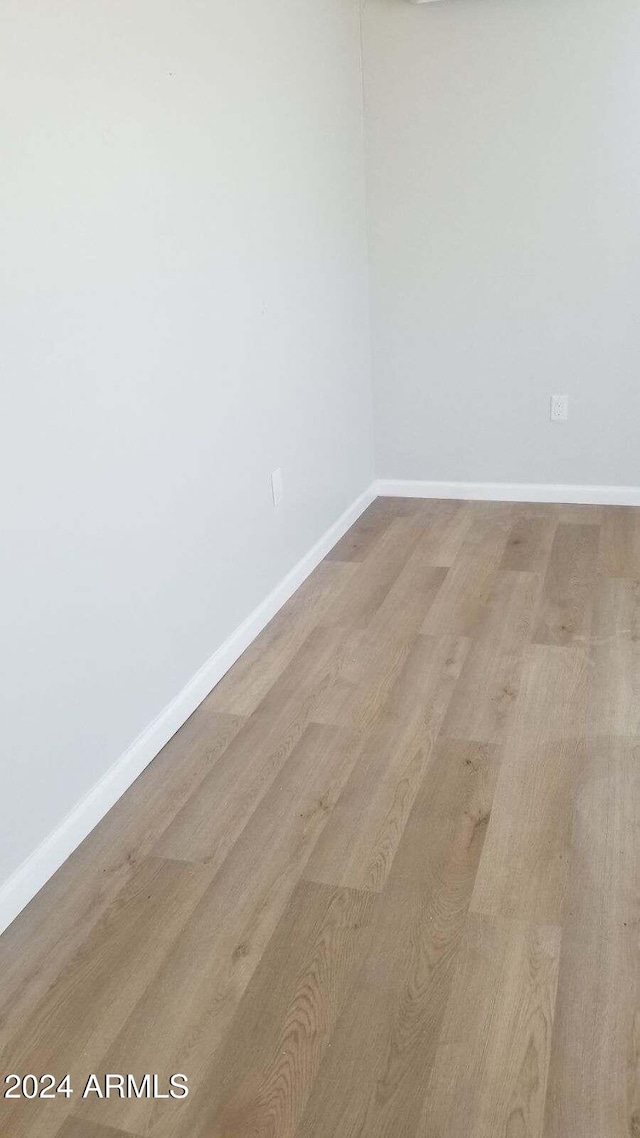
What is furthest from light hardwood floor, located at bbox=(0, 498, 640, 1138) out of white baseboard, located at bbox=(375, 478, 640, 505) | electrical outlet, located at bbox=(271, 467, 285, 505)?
white baseboard, located at bbox=(375, 478, 640, 505)

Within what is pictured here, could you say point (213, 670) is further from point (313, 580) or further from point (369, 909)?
point (369, 909)

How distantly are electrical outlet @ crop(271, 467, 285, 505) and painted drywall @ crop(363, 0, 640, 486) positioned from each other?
3.68 ft

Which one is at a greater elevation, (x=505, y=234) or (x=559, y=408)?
(x=505, y=234)

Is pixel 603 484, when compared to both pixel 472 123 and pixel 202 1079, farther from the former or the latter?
pixel 202 1079

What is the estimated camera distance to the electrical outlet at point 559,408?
3.88 m

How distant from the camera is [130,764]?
2281 mm

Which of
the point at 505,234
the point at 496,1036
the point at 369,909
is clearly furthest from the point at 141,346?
the point at 505,234

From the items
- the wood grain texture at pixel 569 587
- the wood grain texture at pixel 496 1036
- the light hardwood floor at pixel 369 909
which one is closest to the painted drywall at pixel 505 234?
the wood grain texture at pixel 569 587

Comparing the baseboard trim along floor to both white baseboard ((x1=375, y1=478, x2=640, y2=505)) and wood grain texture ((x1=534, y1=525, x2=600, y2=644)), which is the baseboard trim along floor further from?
wood grain texture ((x1=534, y1=525, x2=600, y2=644))

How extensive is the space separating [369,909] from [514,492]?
255 centimetres

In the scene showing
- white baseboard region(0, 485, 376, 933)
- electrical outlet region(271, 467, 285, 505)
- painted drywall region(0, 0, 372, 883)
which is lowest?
white baseboard region(0, 485, 376, 933)

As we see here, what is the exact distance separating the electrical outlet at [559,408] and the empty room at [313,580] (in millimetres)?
11

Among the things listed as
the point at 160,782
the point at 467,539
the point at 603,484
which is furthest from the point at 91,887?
the point at 603,484

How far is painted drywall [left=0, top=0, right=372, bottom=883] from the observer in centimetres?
182
